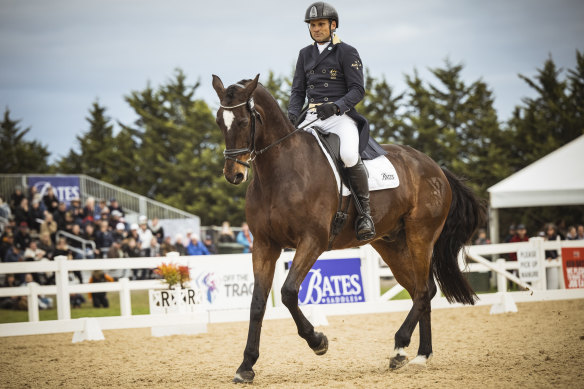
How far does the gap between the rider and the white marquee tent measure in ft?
36.6

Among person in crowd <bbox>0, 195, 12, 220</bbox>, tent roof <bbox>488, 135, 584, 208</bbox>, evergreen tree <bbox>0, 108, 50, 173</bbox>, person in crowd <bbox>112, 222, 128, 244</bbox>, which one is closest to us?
tent roof <bbox>488, 135, 584, 208</bbox>

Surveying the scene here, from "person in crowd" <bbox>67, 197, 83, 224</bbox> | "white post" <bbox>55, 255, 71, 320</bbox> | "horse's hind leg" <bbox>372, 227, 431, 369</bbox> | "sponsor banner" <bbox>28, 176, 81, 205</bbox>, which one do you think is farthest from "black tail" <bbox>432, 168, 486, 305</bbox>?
"sponsor banner" <bbox>28, 176, 81, 205</bbox>

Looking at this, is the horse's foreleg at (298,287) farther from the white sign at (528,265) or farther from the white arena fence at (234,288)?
the white sign at (528,265)

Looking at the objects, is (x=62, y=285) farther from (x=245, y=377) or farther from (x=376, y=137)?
(x=376, y=137)

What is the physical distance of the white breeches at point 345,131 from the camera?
6.68 metres

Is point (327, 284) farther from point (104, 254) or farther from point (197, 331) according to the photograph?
point (104, 254)

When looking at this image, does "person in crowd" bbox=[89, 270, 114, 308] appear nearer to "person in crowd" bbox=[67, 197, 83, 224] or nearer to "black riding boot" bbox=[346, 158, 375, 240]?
"person in crowd" bbox=[67, 197, 83, 224]

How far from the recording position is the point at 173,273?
1077cm

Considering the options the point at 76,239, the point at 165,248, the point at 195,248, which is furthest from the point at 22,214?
the point at 195,248

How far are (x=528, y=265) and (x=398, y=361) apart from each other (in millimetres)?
8057

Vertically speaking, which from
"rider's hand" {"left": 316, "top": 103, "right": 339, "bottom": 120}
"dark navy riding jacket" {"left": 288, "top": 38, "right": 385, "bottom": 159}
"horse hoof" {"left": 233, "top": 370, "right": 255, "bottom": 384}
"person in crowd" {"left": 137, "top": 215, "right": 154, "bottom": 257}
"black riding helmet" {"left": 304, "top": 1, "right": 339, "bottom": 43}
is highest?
"black riding helmet" {"left": 304, "top": 1, "right": 339, "bottom": 43}

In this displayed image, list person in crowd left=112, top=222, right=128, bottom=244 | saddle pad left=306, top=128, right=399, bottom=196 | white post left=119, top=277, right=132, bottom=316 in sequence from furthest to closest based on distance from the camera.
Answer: person in crowd left=112, top=222, right=128, bottom=244 < white post left=119, top=277, right=132, bottom=316 < saddle pad left=306, top=128, right=399, bottom=196

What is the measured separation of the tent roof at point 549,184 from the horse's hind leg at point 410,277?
1025cm

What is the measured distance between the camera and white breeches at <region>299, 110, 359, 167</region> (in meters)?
6.68
